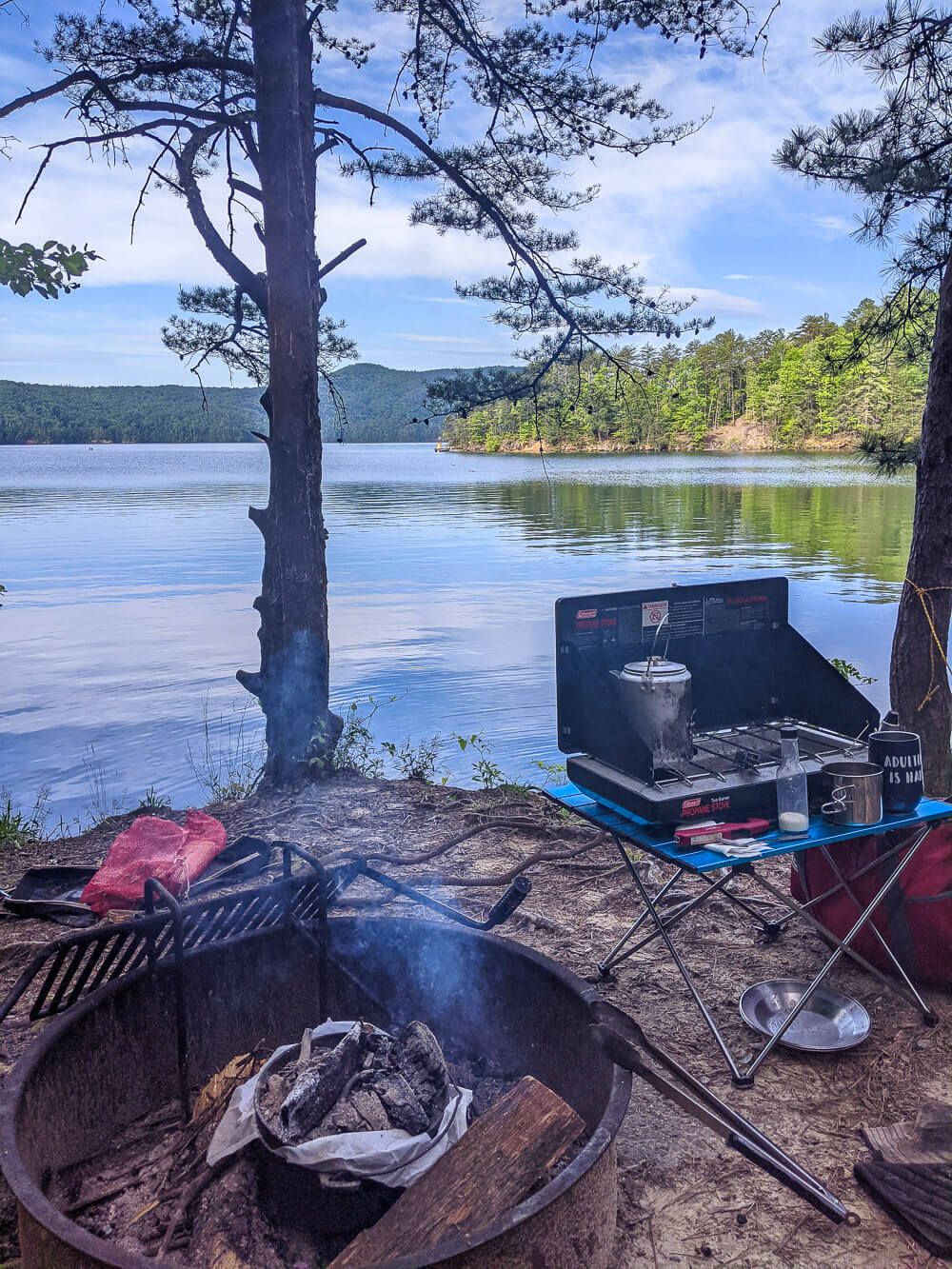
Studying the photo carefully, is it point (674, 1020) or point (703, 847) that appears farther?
point (674, 1020)

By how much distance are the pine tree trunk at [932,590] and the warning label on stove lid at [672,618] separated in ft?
5.68

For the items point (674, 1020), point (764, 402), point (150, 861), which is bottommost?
point (674, 1020)

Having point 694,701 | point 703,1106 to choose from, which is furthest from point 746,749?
point 703,1106

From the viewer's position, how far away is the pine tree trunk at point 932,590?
4211 mm

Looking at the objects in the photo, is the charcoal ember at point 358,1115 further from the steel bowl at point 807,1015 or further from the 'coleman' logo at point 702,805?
the steel bowl at point 807,1015

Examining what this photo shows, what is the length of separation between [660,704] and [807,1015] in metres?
1.06

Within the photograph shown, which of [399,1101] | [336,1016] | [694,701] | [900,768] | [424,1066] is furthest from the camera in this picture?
[694,701]

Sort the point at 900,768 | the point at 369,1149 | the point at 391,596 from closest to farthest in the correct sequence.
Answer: the point at 369,1149 < the point at 900,768 < the point at 391,596

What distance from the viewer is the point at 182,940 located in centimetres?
207

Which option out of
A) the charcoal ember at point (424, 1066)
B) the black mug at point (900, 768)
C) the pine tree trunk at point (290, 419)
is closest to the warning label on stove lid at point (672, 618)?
the black mug at point (900, 768)

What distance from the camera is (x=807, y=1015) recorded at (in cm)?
281

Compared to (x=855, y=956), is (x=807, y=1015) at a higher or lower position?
lower

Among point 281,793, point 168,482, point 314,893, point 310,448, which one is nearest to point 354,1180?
point 314,893

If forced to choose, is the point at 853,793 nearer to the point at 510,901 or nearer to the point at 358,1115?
the point at 510,901
